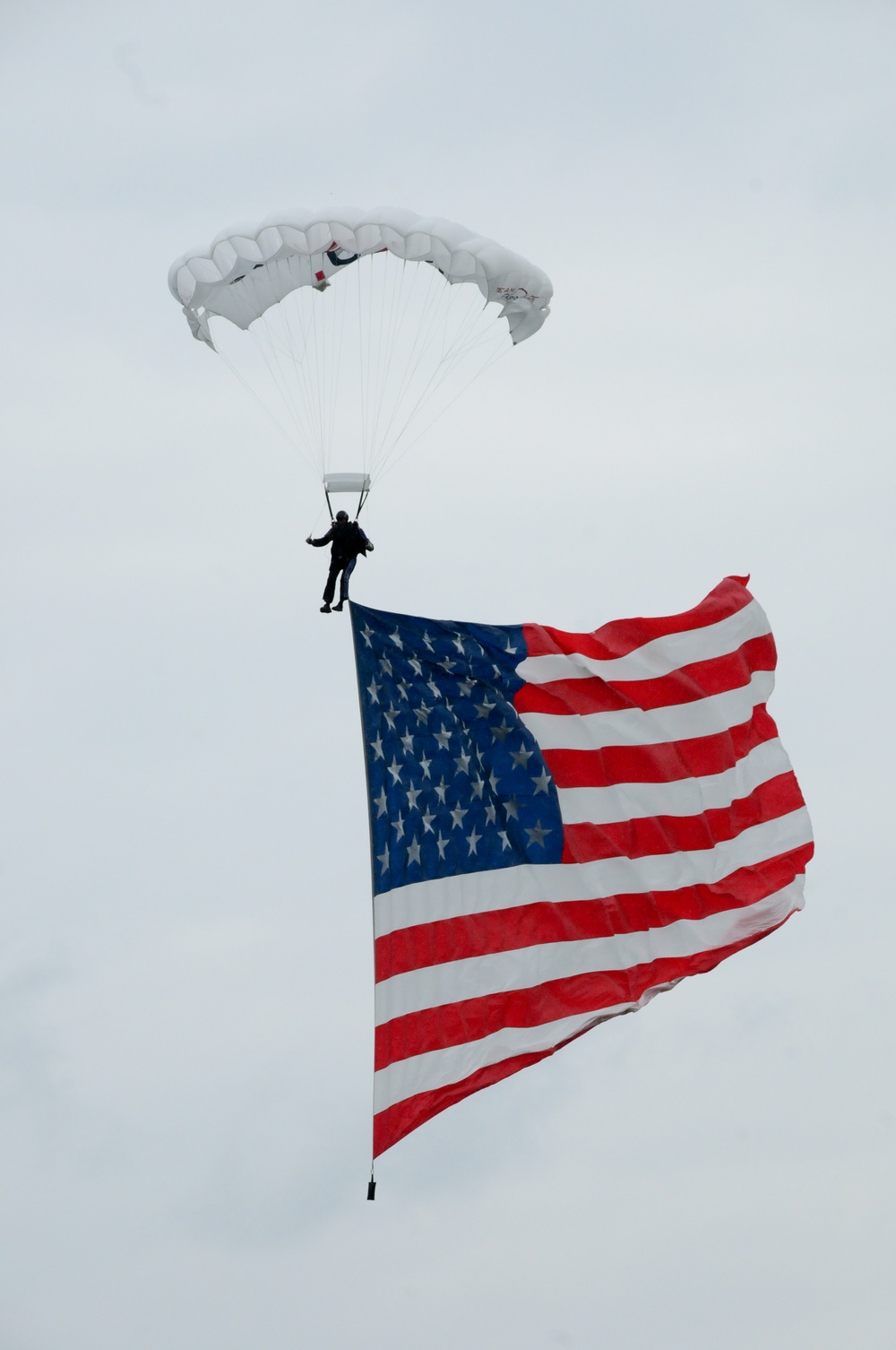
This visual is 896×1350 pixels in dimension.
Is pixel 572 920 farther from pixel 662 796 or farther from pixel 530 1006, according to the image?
pixel 662 796

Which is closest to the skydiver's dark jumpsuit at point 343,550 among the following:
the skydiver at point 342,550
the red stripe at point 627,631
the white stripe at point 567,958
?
the skydiver at point 342,550

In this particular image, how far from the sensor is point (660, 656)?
21.9m

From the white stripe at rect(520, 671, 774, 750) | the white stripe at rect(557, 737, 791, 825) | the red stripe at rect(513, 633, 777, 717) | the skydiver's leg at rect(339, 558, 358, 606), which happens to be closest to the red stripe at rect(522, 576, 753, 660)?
the red stripe at rect(513, 633, 777, 717)

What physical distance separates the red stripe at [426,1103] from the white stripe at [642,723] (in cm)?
316

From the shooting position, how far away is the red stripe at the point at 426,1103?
18.8 metres

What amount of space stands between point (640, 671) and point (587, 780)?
1366mm

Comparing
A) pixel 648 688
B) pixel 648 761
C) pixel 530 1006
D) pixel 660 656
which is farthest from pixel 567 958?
pixel 660 656

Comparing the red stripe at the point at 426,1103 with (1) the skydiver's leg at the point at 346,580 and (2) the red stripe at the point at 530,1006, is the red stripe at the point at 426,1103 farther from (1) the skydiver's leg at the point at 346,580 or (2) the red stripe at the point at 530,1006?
(1) the skydiver's leg at the point at 346,580

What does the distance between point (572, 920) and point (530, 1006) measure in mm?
995

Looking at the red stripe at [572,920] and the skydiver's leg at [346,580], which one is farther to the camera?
the skydiver's leg at [346,580]

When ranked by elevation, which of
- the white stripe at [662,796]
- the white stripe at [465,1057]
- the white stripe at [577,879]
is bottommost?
the white stripe at [465,1057]

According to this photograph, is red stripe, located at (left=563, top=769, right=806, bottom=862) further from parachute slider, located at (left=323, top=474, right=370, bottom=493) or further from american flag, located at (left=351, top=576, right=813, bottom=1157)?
parachute slider, located at (left=323, top=474, right=370, bottom=493)

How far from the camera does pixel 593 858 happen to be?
20781 millimetres

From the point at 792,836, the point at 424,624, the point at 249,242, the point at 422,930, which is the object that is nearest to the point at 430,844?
the point at 422,930
